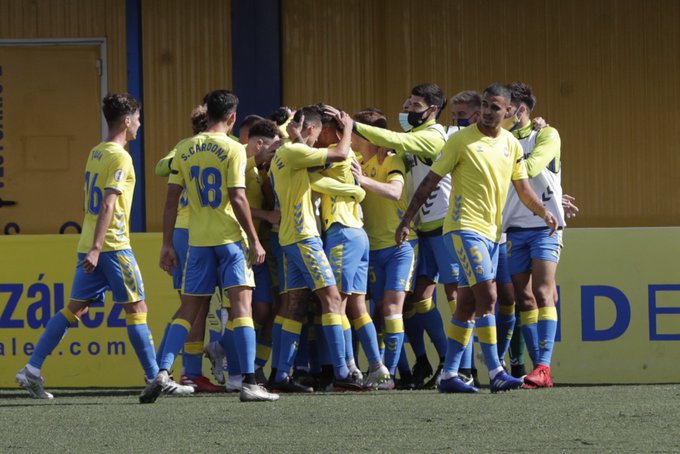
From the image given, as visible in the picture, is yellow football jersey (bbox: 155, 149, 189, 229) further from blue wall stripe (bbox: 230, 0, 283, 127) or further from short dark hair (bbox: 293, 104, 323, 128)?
blue wall stripe (bbox: 230, 0, 283, 127)

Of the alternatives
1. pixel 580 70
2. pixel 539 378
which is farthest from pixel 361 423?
pixel 580 70

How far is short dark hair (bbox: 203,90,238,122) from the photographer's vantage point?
27.2 ft

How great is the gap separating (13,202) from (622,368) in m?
6.52

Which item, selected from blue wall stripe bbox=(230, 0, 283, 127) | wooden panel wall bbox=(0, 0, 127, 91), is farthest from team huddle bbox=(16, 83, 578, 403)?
wooden panel wall bbox=(0, 0, 127, 91)

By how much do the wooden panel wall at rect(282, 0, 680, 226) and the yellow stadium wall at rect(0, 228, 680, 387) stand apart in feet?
11.3

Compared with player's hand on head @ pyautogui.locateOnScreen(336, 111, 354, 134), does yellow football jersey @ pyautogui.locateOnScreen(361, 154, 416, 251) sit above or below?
below

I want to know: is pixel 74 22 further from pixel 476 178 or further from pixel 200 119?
pixel 476 178

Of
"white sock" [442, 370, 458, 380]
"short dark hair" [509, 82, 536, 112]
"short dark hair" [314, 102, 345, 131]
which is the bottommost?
"white sock" [442, 370, 458, 380]

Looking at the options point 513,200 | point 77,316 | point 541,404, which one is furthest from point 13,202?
point 541,404

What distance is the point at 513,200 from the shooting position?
30.4 ft

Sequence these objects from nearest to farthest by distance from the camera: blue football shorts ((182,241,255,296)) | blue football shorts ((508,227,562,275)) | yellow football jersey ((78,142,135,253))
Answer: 1. blue football shorts ((182,241,255,296))
2. yellow football jersey ((78,142,135,253))
3. blue football shorts ((508,227,562,275))

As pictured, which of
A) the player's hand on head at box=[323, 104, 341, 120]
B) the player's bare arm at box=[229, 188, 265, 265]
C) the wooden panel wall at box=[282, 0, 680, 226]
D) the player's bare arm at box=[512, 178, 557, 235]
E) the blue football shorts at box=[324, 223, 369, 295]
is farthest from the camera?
the wooden panel wall at box=[282, 0, 680, 226]

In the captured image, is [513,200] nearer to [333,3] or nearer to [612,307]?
[612,307]

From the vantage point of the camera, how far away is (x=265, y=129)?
9320mm
